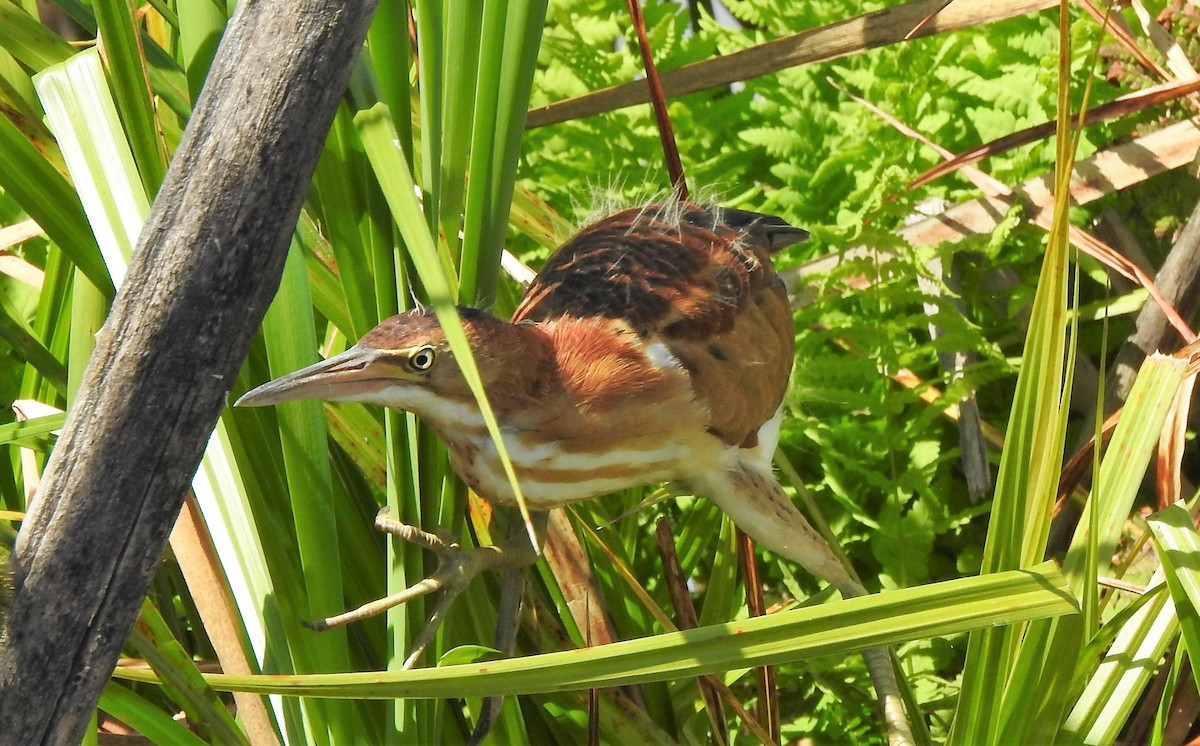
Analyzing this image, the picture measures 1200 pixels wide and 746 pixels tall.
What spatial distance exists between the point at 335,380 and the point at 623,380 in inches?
12.6

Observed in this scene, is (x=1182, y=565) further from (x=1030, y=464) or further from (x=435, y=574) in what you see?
(x=435, y=574)

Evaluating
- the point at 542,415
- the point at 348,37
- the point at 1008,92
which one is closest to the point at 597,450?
the point at 542,415

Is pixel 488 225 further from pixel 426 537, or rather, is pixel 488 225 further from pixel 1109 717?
pixel 1109 717

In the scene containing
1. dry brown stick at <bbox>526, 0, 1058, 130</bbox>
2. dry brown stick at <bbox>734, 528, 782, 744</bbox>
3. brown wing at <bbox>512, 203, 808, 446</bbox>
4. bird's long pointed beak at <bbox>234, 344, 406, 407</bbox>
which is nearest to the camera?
bird's long pointed beak at <bbox>234, 344, 406, 407</bbox>

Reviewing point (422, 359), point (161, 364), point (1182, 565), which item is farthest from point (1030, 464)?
point (161, 364)

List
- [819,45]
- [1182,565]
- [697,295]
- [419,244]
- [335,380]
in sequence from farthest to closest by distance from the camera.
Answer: [819,45] < [697,295] < [1182,565] < [335,380] < [419,244]

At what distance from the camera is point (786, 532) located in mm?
1214

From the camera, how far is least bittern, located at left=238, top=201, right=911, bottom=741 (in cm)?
85

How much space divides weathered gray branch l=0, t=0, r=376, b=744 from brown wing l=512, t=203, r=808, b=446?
0.46m

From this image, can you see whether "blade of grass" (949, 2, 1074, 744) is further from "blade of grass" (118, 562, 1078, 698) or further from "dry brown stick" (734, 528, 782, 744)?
"dry brown stick" (734, 528, 782, 744)

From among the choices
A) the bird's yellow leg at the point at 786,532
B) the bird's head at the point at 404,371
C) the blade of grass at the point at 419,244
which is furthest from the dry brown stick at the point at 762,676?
the blade of grass at the point at 419,244

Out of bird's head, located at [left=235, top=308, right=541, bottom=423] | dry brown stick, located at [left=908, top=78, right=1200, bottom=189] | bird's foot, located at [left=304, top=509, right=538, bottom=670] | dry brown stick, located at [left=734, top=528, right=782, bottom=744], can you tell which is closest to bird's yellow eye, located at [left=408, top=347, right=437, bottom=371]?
bird's head, located at [left=235, top=308, right=541, bottom=423]

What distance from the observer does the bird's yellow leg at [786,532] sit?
3.91 feet

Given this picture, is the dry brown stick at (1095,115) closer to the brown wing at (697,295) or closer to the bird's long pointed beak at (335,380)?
the brown wing at (697,295)
